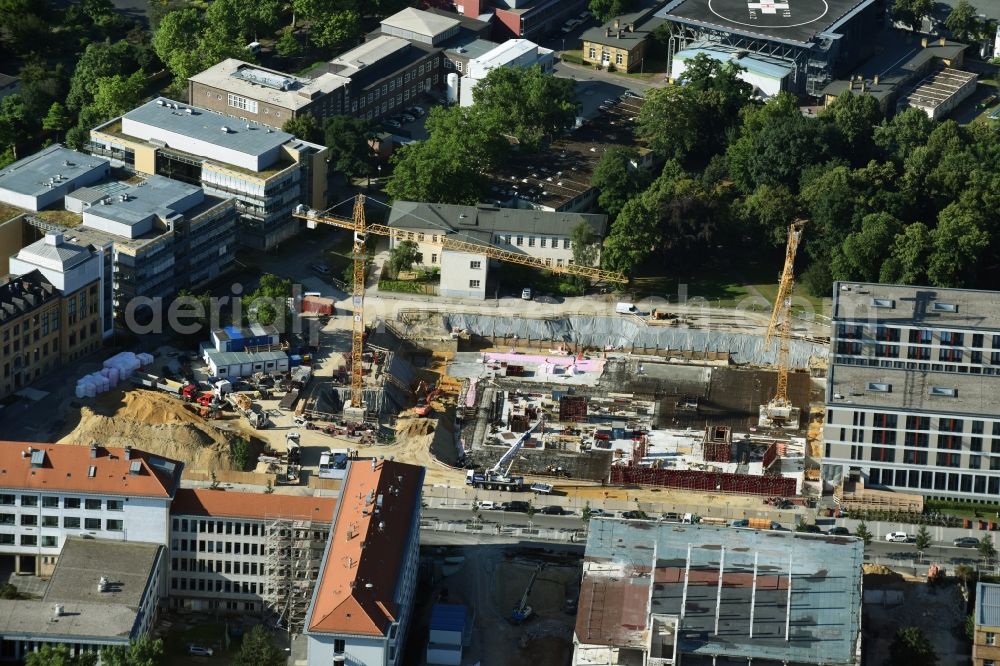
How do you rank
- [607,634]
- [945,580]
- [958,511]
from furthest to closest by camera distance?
[958,511] < [945,580] < [607,634]

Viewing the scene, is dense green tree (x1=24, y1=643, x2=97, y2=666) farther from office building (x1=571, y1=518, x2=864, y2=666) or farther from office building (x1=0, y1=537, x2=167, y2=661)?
office building (x1=571, y1=518, x2=864, y2=666)

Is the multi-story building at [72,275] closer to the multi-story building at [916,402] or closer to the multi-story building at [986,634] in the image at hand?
the multi-story building at [916,402]

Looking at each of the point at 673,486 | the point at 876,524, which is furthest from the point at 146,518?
the point at 876,524

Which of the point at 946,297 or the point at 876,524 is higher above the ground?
the point at 946,297

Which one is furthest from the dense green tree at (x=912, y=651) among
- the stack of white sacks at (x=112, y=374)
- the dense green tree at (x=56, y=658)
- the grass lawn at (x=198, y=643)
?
the stack of white sacks at (x=112, y=374)

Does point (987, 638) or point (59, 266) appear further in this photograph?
point (59, 266)

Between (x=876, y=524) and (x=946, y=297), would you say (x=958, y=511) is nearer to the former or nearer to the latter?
(x=876, y=524)
